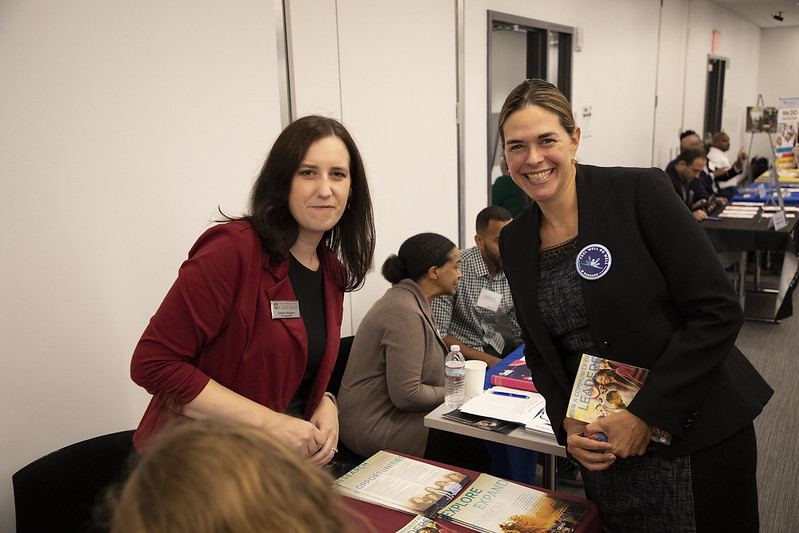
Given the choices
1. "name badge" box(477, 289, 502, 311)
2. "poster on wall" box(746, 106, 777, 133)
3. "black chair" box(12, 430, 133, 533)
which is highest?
"poster on wall" box(746, 106, 777, 133)

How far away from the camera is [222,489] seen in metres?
0.56

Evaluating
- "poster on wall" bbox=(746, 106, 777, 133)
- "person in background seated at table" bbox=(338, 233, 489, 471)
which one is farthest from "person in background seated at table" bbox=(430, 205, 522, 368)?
"poster on wall" bbox=(746, 106, 777, 133)

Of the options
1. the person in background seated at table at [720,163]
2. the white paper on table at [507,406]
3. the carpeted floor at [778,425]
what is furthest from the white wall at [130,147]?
the person in background seated at table at [720,163]

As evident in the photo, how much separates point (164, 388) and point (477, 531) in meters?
0.79

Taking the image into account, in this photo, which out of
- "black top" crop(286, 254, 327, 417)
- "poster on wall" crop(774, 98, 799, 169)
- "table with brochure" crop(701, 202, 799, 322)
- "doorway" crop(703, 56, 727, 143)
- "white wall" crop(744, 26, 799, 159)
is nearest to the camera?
"black top" crop(286, 254, 327, 417)

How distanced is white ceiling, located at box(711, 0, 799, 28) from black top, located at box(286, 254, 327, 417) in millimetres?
10356

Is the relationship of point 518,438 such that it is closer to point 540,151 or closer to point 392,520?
point 392,520

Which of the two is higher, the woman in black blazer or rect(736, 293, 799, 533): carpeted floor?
the woman in black blazer

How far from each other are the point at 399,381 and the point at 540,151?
119cm

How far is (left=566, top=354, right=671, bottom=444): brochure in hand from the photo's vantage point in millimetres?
1445

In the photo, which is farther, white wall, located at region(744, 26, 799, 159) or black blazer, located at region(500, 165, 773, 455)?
white wall, located at region(744, 26, 799, 159)

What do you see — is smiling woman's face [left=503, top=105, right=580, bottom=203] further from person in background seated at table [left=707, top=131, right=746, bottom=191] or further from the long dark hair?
person in background seated at table [left=707, top=131, right=746, bottom=191]

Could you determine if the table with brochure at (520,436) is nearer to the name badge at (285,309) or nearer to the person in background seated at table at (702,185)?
the name badge at (285,309)

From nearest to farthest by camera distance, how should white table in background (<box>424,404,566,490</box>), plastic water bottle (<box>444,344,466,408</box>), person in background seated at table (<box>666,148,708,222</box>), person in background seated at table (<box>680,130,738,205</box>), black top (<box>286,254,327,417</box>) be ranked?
black top (<box>286,254,327,417</box>), white table in background (<box>424,404,566,490</box>), plastic water bottle (<box>444,344,466,408</box>), person in background seated at table (<box>666,148,708,222</box>), person in background seated at table (<box>680,130,738,205</box>)
